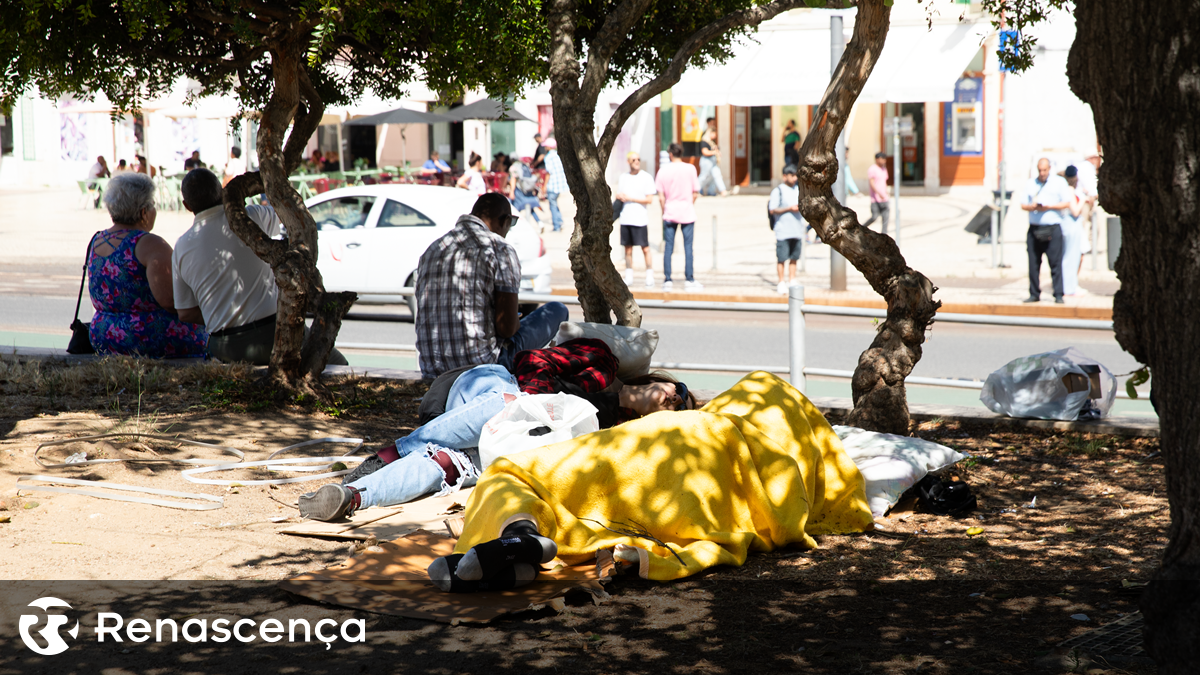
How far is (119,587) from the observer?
396 cm

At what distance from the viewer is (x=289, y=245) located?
282 inches

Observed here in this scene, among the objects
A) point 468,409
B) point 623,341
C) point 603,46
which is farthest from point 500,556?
point 603,46

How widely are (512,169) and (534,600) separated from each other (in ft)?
64.2

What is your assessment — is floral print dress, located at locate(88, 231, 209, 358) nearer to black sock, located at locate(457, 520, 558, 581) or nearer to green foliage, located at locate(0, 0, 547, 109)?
green foliage, located at locate(0, 0, 547, 109)

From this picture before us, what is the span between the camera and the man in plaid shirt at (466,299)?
624cm

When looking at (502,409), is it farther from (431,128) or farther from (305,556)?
(431,128)

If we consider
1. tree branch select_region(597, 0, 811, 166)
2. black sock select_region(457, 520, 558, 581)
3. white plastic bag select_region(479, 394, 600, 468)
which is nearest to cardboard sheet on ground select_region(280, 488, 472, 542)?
white plastic bag select_region(479, 394, 600, 468)

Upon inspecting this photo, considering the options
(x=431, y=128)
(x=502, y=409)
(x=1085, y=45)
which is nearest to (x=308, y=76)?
(x=502, y=409)

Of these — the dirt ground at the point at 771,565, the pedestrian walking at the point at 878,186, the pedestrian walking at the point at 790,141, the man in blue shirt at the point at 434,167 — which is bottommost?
the dirt ground at the point at 771,565

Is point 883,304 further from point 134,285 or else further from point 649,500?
point 649,500

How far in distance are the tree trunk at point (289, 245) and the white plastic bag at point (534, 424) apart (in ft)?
7.48

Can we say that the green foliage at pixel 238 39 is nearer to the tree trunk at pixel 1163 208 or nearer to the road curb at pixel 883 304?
the tree trunk at pixel 1163 208

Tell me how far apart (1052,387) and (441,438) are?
3.72 m

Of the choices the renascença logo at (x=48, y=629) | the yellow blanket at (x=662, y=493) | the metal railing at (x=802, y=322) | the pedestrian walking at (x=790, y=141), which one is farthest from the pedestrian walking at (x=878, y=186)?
the renascença logo at (x=48, y=629)
